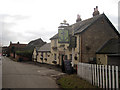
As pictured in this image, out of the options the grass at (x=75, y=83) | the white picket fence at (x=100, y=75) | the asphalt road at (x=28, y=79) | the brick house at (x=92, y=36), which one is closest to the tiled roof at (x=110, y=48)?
the brick house at (x=92, y=36)

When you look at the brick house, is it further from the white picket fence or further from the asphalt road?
the white picket fence

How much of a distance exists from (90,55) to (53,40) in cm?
1016

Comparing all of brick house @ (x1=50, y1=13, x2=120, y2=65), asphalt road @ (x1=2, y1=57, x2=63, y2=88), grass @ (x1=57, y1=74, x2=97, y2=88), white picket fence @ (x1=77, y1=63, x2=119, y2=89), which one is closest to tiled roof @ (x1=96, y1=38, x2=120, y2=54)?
brick house @ (x1=50, y1=13, x2=120, y2=65)

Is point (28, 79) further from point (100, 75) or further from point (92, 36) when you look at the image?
point (92, 36)

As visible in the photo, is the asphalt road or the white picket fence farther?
the asphalt road

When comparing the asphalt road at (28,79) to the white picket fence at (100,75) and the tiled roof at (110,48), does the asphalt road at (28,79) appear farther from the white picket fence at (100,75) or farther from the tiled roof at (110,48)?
the tiled roof at (110,48)

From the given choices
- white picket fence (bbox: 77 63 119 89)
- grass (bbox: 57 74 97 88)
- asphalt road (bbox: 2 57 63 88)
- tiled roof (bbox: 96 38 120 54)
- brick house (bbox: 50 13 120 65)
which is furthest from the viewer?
brick house (bbox: 50 13 120 65)

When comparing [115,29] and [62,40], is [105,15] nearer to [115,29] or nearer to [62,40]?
[115,29]

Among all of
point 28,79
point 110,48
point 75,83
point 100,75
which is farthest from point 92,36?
point 100,75

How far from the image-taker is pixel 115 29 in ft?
68.5

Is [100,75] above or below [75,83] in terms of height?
above

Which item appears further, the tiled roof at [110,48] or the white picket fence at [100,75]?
the tiled roof at [110,48]

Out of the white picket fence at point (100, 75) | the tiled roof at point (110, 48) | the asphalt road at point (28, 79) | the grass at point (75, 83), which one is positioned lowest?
the asphalt road at point (28, 79)

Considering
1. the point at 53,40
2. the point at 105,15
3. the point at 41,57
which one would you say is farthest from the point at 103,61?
the point at 41,57
